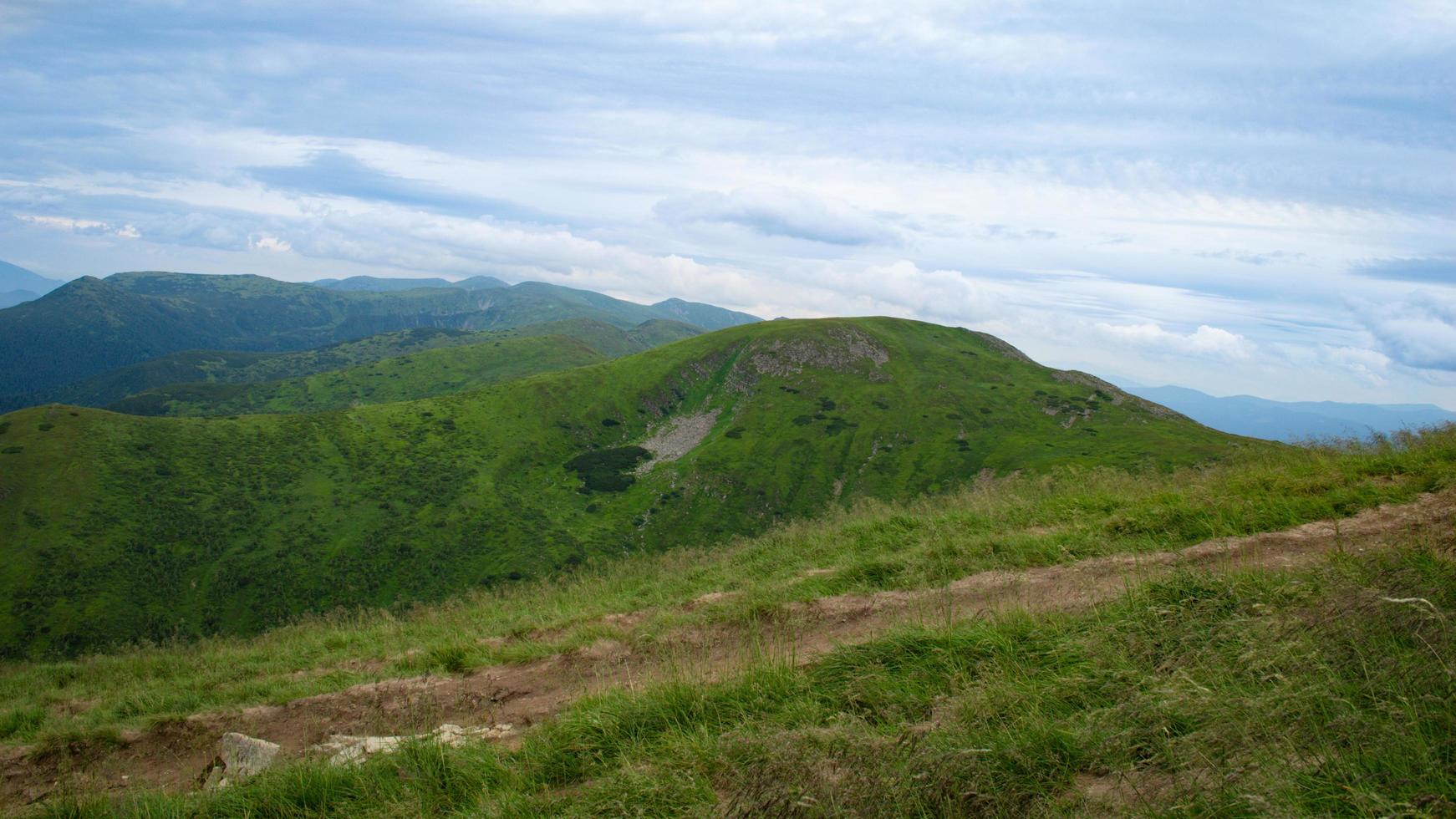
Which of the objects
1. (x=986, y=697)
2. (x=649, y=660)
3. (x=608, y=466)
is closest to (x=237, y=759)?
(x=649, y=660)

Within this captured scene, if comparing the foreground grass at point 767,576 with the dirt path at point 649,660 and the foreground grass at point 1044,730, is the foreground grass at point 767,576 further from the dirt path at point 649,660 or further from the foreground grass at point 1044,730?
the foreground grass at point 1044,730

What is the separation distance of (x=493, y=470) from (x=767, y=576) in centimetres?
13339

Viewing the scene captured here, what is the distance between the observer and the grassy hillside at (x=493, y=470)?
95.2 meters

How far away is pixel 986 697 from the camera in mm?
4328

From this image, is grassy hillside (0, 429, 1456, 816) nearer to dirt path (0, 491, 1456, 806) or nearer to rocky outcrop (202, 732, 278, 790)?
dirt path (0, 491, 1456, 806)

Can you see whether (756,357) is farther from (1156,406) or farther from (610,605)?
(610,605)

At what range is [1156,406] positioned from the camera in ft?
495

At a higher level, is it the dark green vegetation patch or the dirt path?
the dirt path

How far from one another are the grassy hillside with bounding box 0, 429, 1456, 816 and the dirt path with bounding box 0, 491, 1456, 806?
15cm

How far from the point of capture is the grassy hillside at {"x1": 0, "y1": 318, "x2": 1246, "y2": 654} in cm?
9525

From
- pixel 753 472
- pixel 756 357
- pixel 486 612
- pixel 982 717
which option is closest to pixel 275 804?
pixel 982 717

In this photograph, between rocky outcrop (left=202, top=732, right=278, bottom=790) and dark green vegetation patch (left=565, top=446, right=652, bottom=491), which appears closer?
rocky outcrop (left=202, top=732, right=278, bottom=790)

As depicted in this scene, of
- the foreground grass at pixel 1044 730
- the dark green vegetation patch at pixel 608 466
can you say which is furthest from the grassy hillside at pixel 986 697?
the dark green vegetation patch at pixel 608 466

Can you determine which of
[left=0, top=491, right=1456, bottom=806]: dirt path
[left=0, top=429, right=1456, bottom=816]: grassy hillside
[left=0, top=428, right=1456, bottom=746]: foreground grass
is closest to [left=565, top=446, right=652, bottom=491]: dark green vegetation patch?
[left=0, top=428, right=1456, bottom=746]: foreground grass
